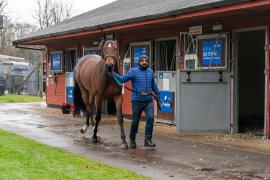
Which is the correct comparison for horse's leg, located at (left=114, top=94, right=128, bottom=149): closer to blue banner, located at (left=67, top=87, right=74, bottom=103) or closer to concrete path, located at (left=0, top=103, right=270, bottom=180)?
concrete path, located at (left=0, top=103, right=270, bottom=180)

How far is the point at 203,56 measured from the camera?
13.6m

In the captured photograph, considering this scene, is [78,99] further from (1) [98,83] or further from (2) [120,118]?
(2) [120,118]

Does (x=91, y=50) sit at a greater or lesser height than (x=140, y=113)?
greater

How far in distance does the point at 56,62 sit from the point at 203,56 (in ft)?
32.4

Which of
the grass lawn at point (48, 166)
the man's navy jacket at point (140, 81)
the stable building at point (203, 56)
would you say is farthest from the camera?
the stable building at point (203, 56)

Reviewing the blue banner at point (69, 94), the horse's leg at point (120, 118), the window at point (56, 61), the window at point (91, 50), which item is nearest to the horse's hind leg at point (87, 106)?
the horse's leg at point (120, 118)

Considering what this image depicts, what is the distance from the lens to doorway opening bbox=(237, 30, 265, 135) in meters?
16.2

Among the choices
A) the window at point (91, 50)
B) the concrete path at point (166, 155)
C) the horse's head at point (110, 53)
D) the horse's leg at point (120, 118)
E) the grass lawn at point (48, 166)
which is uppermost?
the window at point (91, 50)

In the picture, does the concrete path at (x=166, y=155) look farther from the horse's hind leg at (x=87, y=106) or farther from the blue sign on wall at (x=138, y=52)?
the blue sign on wall at (x=138, y=52)

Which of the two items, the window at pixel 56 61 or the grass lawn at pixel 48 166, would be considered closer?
the grass lawn at pixel 48 166

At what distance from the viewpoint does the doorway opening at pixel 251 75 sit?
16.2 meters

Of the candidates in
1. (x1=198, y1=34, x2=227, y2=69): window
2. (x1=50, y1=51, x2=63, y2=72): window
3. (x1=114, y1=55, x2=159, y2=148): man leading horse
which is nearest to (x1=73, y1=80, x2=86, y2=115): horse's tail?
(x1=198, y1=34, x2=227, y2=69): window

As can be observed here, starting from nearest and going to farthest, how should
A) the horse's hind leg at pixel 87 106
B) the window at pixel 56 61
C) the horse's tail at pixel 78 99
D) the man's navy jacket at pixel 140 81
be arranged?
the man's navy jacket at pixel 140 81, the horse's hind leg at pixel 87 106, the horse's tail at pixel 78 99, the window at pixel 56 61

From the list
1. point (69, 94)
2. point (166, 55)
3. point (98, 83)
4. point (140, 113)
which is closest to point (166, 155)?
point (140, 113)
